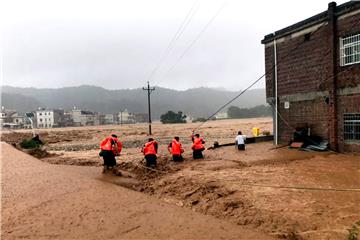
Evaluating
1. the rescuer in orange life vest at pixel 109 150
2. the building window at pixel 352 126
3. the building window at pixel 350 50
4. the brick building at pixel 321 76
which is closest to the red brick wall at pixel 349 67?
the brick building at pixel 321 76

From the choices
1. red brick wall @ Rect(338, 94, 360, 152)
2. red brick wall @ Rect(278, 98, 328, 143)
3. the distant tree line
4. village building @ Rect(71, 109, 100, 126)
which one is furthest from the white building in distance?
red brick wall @ Rect(338, 94, 360, 152)

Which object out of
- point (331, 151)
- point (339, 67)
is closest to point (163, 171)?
point (331, 151)

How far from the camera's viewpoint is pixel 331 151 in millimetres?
15133

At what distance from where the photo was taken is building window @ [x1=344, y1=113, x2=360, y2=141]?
14117mm

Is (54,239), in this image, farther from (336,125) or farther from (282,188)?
(336,125)

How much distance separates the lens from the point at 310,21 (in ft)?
52.9

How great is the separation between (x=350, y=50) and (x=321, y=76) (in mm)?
1820

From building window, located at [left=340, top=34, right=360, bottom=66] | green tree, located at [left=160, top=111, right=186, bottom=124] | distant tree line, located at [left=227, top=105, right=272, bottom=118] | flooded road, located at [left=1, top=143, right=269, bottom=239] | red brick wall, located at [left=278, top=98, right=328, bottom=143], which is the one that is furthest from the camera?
distant tree line, located at [left=227, top=105, right=272, bottom=118]

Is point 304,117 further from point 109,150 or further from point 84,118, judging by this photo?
point 84,118

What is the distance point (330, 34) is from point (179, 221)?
12.5 metres

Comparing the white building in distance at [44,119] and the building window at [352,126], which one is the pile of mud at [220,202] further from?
the white building in distance at [44,119]

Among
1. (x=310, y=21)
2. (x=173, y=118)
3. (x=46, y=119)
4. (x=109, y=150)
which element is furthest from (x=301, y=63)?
(x=46, y=119)

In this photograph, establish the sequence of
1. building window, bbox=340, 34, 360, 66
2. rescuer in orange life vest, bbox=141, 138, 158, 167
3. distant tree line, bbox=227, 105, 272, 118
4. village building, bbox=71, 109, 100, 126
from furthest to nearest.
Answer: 1. distant tree line, bbox=227, 105, 272, 118
2. village building, bbox=71, 109, 100, 126
3. building window, bbox=340, 34, 360, 66
4. rescuer in orange life vest, bbox=141, 138, 158, 167

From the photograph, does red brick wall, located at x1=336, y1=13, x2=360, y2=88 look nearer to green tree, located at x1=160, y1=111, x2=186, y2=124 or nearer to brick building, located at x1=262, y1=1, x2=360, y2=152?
brick building, located at x1=262, y1=1, x2=360, y2=152
